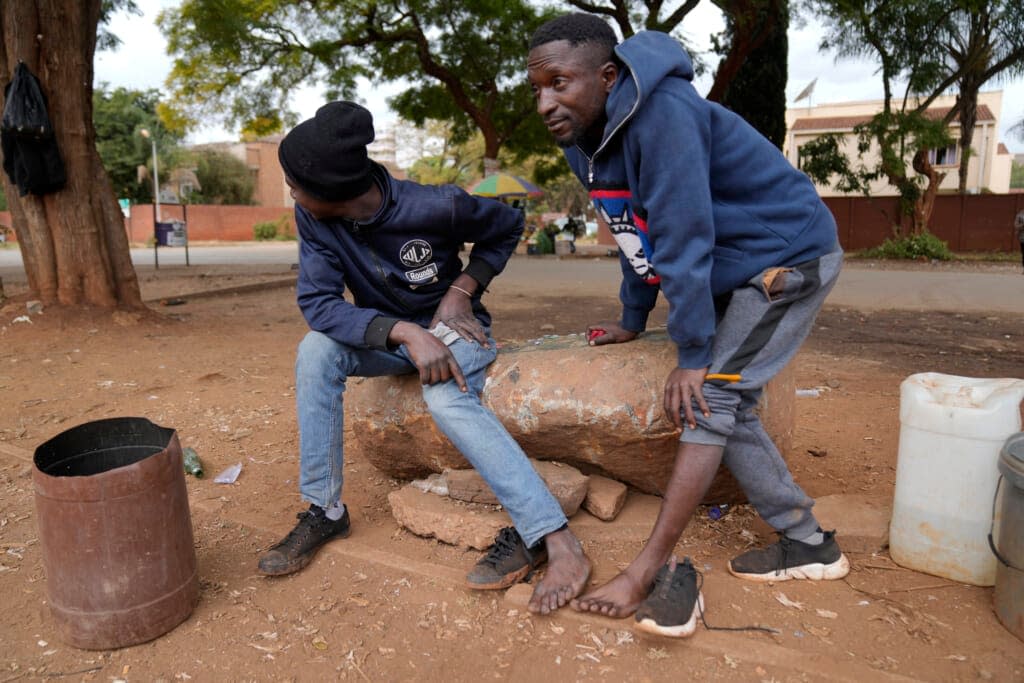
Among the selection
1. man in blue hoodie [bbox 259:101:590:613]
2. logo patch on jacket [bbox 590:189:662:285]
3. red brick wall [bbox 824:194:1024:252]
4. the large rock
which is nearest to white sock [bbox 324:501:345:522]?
man in blue hoodie [bbox 259:101:590:613]

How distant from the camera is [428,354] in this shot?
2.43 m

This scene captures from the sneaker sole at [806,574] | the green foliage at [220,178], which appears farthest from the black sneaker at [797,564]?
the green foliage at [220,178]

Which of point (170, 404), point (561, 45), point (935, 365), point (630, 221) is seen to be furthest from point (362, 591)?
point (935, 365)

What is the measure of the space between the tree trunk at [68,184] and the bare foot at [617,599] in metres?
6.11

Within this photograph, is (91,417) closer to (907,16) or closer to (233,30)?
(233,30)

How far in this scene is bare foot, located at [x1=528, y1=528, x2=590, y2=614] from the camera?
85.1 inches

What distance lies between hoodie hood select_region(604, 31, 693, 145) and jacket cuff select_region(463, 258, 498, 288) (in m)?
0.92

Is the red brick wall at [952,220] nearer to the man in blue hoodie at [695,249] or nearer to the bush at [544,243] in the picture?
the bush at [544,243]

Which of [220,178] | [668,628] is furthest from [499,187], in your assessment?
[220,178]

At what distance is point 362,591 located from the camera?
2.40 m

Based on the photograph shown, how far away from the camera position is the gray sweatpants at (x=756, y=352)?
212cm

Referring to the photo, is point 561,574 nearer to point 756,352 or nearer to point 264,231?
point 756,352

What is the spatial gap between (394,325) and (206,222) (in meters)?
34.5

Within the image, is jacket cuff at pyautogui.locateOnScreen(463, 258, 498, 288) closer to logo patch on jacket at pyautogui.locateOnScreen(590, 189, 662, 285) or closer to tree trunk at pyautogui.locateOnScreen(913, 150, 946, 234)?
logo patch on jacket at pyautogui.locateOnScreen(590, 189, 662, 285)
